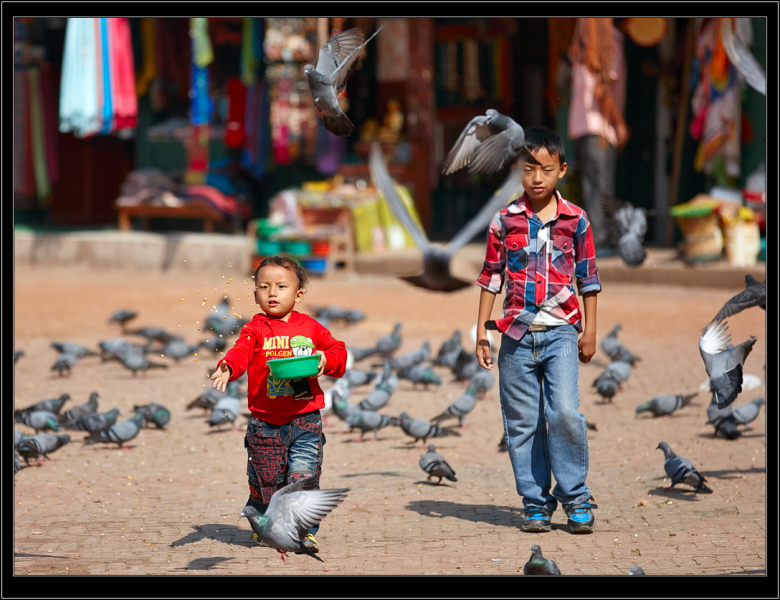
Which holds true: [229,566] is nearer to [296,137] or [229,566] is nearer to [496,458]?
[496,458]

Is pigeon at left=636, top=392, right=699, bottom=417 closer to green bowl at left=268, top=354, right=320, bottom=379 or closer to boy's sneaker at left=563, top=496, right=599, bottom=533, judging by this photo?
boy's sneaker at left=563, top=496, right=599, bottom=533

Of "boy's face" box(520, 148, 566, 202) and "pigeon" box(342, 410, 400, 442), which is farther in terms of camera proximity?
"pigeon" box(342, 410, 400, 442)

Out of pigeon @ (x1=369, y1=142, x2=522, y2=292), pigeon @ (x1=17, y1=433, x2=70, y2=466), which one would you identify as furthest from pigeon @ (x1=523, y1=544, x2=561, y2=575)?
pigeon @ (x1=17, y1=433, x2=70, y2=466)

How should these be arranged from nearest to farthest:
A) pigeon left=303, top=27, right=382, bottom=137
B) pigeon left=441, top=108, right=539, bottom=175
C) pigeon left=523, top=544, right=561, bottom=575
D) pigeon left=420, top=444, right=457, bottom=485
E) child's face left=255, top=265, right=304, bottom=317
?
pigeon left=523, top=544, right=561, bottom=575 < child's face left=255, top=265, right=304, bottom=317 < pigeon left=303, top=27, right=382, bottom=137 < pigeon left=441, top=108, right=539, bottom=175 < pigeon left=420, top=444, right=457, bottom=485

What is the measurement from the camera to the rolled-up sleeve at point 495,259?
4488mm

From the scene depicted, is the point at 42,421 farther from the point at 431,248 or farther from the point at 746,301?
the point at 746,301

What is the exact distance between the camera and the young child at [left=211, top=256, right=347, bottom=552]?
13.2ft

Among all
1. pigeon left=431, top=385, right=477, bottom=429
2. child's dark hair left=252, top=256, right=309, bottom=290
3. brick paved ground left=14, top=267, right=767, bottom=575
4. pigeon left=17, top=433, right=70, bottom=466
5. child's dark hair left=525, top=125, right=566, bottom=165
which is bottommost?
brick paved ground left=14, top=267, right=767, bottom=575

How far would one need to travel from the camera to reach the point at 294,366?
372 cm

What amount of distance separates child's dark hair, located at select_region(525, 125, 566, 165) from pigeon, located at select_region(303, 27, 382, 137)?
0.77 m

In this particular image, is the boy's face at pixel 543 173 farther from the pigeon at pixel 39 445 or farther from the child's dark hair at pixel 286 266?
the pigeon at pixel 39 445

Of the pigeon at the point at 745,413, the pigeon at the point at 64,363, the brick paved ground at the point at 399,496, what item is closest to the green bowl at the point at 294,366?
the brick paved ground at the point at 399,496

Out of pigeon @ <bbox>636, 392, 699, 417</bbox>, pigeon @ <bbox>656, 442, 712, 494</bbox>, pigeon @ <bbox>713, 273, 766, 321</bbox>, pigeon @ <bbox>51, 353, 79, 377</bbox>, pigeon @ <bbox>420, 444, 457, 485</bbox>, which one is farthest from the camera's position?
pigeon @ <bbox>51, 353, 79, 377</bbox>
